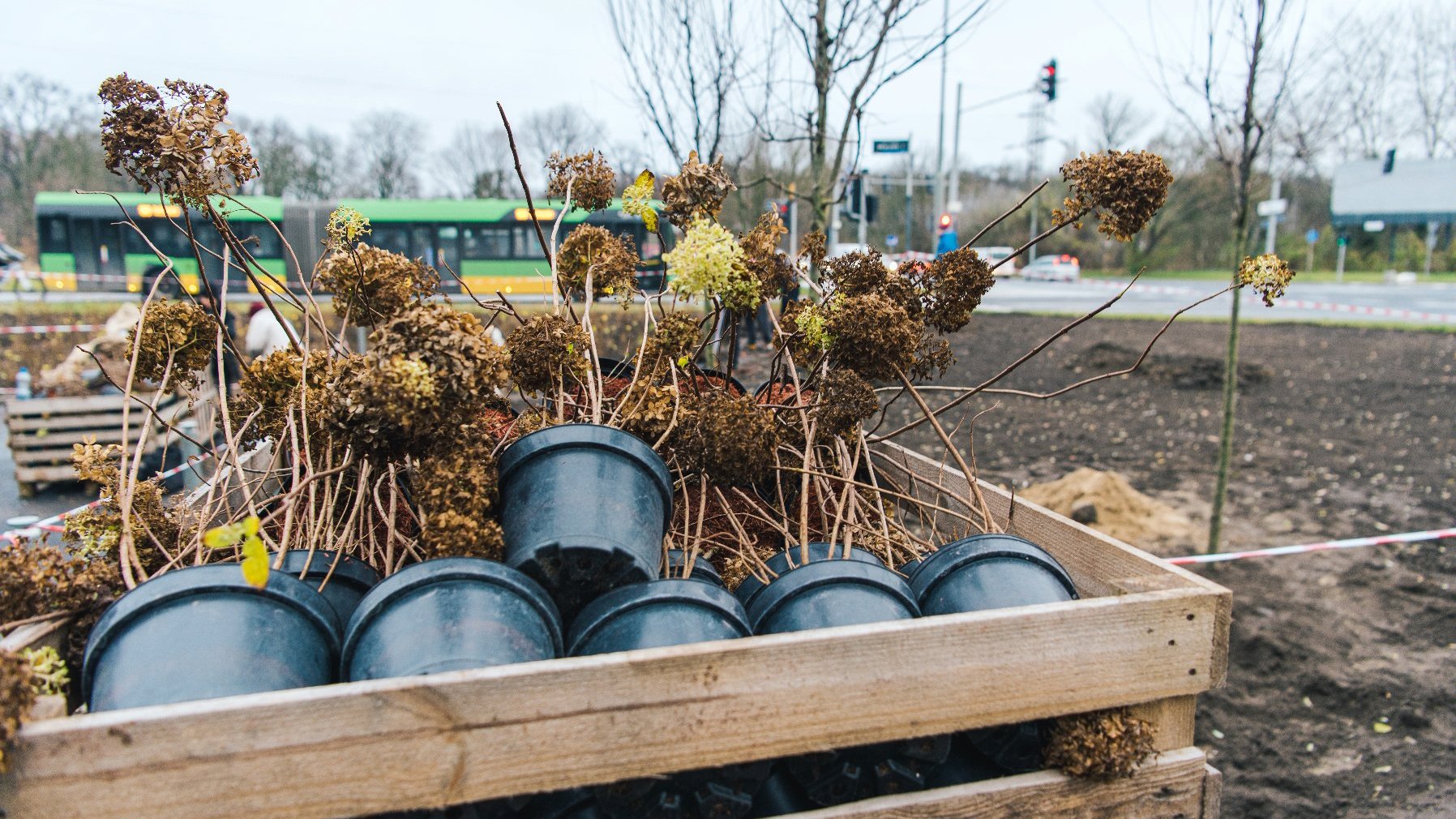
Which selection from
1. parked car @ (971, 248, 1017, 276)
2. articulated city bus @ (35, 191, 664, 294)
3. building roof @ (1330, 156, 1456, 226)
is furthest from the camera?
building roof @ (1330, 156, 1456, 226)

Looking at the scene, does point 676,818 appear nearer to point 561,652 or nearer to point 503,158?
point 561,652

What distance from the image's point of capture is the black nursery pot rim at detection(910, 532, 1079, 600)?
1570 millimetres

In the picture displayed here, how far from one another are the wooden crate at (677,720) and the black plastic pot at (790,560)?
351mm

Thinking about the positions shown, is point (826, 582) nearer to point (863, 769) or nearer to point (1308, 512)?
point (863, 769)

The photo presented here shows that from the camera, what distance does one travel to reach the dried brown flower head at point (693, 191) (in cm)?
202

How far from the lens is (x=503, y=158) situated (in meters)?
45.7

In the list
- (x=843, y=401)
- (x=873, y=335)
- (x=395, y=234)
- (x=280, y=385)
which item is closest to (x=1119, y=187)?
(x=873, y=335)

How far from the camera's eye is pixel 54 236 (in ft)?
62.0

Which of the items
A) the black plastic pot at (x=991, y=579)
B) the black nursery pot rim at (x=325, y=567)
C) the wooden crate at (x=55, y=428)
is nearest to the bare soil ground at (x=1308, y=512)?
the black plastic pot at (x=991, y=579)

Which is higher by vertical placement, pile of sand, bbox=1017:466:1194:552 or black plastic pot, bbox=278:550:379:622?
black plastic pot, bbox=278:550:379:622

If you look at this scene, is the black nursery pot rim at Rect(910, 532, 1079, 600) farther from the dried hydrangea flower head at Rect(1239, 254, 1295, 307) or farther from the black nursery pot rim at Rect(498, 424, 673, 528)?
the dried hydrangea flower head at Rect(1239, 254, 1295, 307)

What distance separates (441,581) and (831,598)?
0.63 meters

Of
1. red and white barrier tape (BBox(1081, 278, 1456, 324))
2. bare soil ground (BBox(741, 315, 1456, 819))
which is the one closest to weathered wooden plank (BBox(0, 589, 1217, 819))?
bare soil ground (BBox(741, 315, 1456, 819))

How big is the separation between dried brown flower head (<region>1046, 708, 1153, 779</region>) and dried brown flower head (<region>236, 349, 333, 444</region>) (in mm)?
1640
